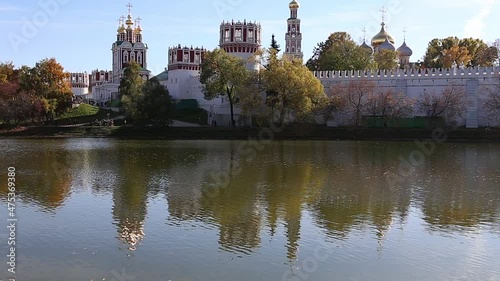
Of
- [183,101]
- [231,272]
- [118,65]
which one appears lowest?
[231,272]

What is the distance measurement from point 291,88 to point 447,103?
9.67 metres

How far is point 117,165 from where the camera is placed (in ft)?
67.1

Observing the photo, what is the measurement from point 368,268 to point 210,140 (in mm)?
26918

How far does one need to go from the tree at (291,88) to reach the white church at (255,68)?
4222mm

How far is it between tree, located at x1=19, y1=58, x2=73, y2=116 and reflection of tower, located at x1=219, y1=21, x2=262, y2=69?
44.1 feet

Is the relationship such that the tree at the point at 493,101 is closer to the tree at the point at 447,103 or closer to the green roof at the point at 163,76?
the tree at the point at 447,103

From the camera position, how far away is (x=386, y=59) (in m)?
49.4

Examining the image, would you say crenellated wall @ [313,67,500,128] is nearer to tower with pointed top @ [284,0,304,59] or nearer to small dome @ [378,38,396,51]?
→ small dome @ [378,38,396,51]

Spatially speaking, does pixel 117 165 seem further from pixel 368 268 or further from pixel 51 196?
pixel 368 268

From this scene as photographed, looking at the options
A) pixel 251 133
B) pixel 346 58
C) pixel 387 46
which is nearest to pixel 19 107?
pixel 251 133

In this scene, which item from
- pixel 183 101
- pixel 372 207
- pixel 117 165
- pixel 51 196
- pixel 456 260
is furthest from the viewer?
pixel 183 101

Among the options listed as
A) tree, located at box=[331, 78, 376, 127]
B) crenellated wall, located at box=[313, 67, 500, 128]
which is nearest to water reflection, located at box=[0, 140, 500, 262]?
crenellated wall, located at box=[313, 67, 500, 128]

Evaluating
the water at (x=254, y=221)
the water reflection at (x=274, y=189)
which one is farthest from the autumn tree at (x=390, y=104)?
the water at (x=254, y=221)

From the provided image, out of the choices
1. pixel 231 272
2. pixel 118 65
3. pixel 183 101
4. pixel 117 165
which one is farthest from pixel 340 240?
pixel 118 65
